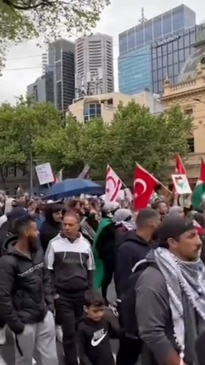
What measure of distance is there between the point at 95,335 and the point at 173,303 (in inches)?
64.9

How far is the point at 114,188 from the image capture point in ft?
42.8

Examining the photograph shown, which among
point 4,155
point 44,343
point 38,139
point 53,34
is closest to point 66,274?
Result: point 44,343

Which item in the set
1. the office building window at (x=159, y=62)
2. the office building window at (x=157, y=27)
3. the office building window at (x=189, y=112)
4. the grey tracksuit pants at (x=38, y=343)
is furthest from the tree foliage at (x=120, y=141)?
the office building window at (x=157, y=27)

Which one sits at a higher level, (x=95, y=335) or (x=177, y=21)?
(x=177, y=21)

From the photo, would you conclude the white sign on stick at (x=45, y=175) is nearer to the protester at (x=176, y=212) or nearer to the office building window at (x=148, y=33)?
the protester at (x=176, y=212)

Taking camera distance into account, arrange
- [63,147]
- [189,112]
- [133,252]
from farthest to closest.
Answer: [189,112] → [63,147] → [133,252]

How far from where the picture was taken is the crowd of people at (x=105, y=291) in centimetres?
310

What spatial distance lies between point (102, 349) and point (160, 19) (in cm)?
13482

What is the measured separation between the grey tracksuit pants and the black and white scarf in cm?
179

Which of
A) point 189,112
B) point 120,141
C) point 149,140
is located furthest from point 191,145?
point 120,141

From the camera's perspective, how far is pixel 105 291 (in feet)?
24.1

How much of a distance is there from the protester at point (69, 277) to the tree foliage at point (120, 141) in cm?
3496

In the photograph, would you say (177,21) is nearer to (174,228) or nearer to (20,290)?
(20,290)

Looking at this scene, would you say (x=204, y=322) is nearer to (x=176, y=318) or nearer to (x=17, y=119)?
(x=176, y=318)
